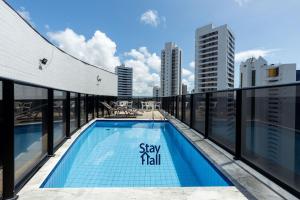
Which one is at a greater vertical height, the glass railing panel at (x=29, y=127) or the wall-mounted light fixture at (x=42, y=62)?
the wall-mounted light fixture at (x=42, y=62)

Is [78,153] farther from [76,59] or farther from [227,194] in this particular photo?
[76,59]

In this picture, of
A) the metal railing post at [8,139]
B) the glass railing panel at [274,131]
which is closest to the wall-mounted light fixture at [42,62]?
the metal railing post at [8,139]

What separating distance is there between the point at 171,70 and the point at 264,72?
1262 inches

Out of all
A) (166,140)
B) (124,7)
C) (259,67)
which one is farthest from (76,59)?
(259,67)

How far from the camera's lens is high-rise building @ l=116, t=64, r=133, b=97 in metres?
94.1

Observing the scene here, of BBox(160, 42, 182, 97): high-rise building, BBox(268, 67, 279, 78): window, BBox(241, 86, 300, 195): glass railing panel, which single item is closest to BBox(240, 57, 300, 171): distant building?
BBox(241, 86, 300, 195): glass railing panel

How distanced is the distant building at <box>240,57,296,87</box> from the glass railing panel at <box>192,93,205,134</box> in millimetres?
47854

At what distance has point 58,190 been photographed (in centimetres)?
264

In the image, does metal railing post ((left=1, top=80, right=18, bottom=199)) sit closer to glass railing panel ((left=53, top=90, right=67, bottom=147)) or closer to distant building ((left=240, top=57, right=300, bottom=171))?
glass railing panel ((left=53, top=90, right=67, bottom=147))

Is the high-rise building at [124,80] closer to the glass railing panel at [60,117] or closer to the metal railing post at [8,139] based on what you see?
the glass railing panel at [60,117]

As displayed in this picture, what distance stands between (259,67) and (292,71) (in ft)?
35.6

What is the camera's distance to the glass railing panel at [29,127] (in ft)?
8.89

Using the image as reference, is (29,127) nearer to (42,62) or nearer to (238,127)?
(238,127)

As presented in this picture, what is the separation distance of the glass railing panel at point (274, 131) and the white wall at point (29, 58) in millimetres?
3591
